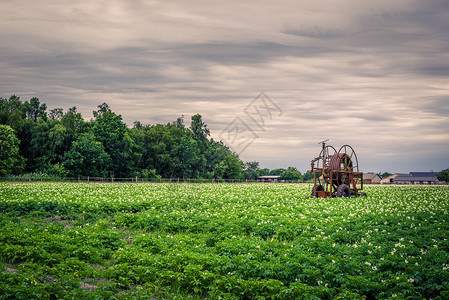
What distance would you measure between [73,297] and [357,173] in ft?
109

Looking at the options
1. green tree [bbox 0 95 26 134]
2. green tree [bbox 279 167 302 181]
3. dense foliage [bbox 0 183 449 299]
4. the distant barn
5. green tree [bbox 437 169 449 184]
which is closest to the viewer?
dense foliage [bbox 0 183 449 299]

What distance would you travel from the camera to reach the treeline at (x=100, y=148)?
74.5 m

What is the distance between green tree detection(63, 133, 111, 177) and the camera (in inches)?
2874

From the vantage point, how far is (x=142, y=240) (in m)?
15.1

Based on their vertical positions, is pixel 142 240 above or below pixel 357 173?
below

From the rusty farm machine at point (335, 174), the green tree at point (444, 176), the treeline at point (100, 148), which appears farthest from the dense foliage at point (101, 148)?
the green tree at point (444, 176)

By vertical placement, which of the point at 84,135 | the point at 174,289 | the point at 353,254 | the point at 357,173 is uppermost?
the point at 84,135

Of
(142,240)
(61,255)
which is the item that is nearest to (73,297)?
(61,255)

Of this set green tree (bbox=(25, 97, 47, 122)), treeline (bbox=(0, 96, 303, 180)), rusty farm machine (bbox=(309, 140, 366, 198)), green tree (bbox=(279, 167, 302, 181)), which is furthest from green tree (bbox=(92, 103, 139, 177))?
green tree (bbox=(279, 167, 302, 181))

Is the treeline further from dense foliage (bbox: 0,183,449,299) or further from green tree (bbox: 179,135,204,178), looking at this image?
dense foliage (bbox: 0,183,449,299)

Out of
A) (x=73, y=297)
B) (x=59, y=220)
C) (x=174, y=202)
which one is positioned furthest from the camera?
(x=174, y=202)

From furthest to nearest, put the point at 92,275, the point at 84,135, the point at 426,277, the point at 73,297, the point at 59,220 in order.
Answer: the point at 84,135 < the point at 59,220 < the point at 92,275 < the point at 426,277 < the point at 73,297

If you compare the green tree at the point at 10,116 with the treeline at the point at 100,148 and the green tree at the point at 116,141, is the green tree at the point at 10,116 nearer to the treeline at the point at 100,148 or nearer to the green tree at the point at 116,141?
the treeline at the point at 100,148

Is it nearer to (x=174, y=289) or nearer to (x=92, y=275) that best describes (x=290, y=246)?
(x=174, y=289)
